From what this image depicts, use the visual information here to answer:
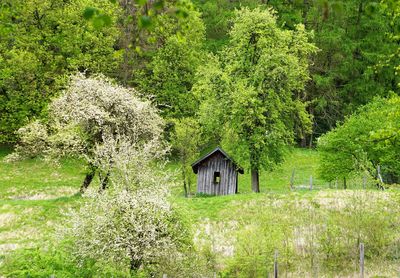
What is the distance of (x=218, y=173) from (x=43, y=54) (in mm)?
21241

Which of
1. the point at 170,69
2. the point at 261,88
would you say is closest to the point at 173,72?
the point at 170,69

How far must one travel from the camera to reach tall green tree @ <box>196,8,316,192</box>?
29.9 m

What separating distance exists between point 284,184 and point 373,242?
19.2m

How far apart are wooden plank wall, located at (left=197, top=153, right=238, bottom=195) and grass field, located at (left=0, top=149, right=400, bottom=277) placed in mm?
4335

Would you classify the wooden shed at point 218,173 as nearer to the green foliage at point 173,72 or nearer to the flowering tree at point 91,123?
the flowering tree at point 91,123

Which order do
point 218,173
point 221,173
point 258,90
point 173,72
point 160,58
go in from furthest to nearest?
1. point 160,58
2. point 173,72
3. point 218,173
4. point 221,173
5. point 258,90

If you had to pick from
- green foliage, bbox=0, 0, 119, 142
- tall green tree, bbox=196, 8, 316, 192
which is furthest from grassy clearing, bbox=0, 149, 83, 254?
tall green tree, bbox=196, 8, 316, 192

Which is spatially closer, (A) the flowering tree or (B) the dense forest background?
(A) the flowering tree

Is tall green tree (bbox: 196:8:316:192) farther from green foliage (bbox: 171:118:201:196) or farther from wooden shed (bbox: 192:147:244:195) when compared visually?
green foliage (bbox: 171:118:201:196)

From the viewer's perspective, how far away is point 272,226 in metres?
18.7

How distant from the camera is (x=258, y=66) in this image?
99.1 feet

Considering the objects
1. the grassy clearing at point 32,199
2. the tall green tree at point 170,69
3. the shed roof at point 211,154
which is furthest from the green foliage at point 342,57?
the grassy clearing at point 32,199

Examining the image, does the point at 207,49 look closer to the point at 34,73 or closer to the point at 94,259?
the point at 34,73

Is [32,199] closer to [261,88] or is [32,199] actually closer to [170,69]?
[261,88]
